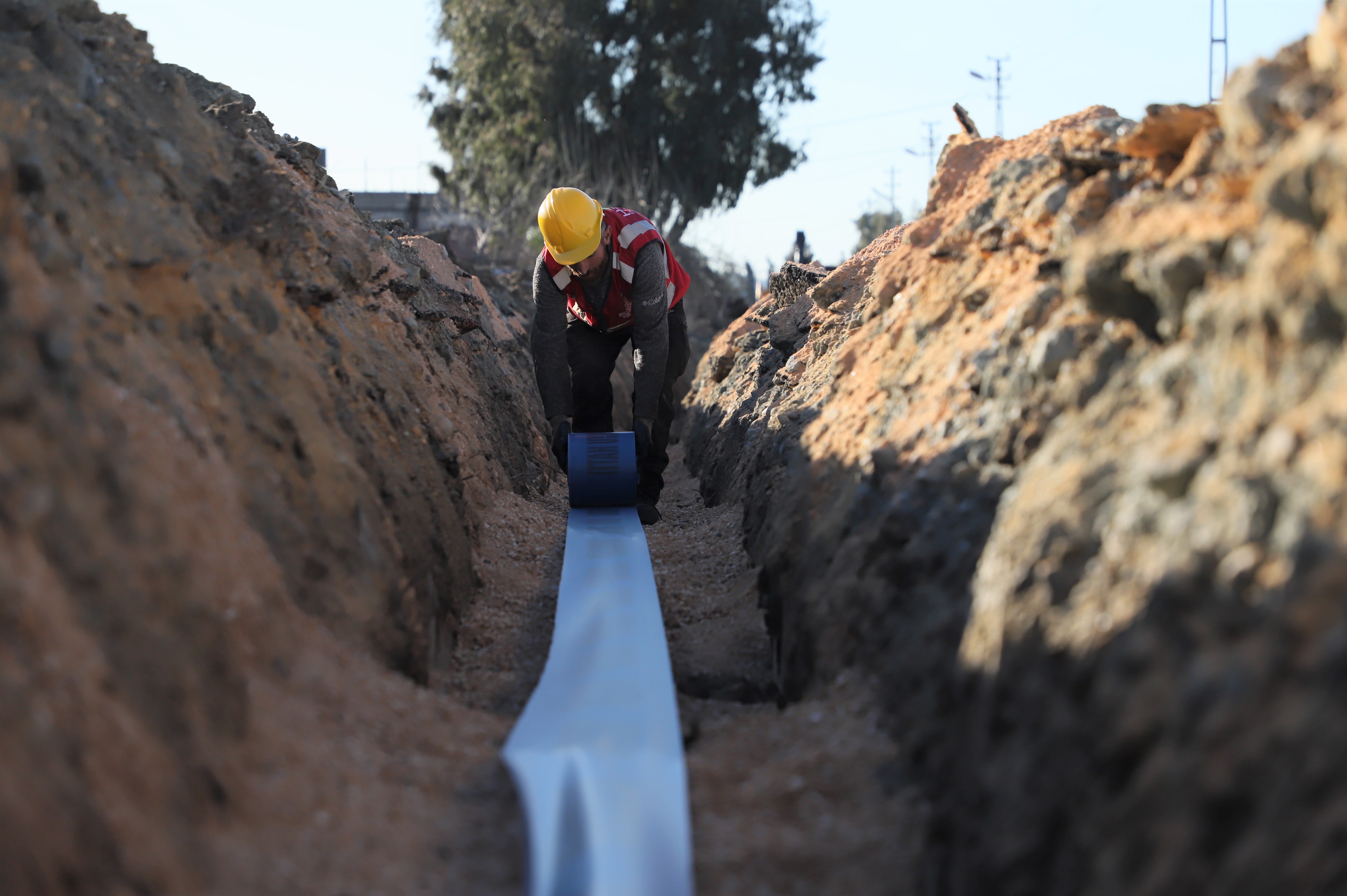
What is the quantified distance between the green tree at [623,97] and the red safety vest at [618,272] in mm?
19855

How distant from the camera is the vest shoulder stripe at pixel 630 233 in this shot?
6.02 m

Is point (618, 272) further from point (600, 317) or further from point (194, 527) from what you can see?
point (194, 527)

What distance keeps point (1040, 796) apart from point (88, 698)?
181cm

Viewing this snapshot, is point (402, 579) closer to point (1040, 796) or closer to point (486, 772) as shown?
point (486, 772)

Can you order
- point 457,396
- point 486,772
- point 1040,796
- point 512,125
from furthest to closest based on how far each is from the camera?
1. point 512,125
2. point 457,396
3. point 486,772
4. point 1040,796

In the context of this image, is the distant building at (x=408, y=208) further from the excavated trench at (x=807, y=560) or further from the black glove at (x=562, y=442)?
the excavated trench at (x=807, y=560)

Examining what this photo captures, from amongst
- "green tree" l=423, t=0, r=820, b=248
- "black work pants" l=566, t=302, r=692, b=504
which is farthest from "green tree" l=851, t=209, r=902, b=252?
"black work pants" l=566, t=302, r=692, b=504

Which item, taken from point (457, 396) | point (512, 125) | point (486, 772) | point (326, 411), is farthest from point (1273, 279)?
point (512, 125)

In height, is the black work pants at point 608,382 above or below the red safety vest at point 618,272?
below

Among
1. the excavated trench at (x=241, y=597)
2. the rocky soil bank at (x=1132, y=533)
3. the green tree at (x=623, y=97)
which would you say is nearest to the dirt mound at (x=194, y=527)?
the excavated trench at (x=241, y=597)

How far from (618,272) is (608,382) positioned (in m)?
0.91

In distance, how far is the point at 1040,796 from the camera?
2.03 meters

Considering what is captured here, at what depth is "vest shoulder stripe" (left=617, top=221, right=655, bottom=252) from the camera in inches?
237

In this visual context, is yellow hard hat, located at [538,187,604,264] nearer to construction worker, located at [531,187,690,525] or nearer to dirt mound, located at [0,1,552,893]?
construction worker, located at [531,187,690,525]
